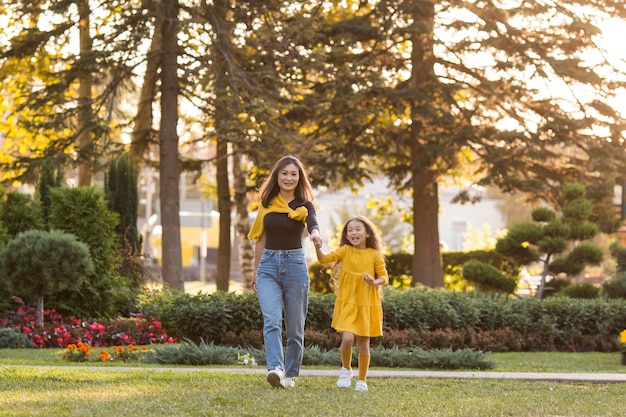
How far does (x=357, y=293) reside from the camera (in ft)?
32.3

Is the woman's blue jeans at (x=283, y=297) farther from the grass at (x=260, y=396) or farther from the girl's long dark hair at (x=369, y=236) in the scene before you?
the girl's long dark hair at (x=369, y=236)

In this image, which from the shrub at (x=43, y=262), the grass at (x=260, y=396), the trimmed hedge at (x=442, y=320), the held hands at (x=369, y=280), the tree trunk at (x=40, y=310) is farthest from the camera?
the tree trunk at (x=40, y=310)

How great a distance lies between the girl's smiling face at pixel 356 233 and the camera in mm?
9867

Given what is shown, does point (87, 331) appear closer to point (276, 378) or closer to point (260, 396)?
point (276, 378)

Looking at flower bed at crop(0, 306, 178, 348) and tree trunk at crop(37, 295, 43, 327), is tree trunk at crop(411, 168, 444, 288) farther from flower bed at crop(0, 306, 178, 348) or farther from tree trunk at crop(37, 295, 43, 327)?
tree trunk at crop(37, 295, 43, 327)

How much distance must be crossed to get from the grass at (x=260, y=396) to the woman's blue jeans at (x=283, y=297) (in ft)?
0.98

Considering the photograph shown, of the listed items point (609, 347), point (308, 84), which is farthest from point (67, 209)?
point (609, 347)

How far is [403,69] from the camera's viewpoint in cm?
2686

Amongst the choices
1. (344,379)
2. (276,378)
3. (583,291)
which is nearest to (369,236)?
(344,379)

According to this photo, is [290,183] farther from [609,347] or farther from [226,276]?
[226,276]

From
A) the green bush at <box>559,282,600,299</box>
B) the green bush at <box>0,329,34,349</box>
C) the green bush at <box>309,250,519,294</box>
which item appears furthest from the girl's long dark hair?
the green bush at <box>309,250,519,294</box>

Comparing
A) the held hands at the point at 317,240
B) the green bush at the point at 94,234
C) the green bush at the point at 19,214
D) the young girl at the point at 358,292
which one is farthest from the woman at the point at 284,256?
the green bush at the point at 19,214

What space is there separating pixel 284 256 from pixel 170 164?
1385cm

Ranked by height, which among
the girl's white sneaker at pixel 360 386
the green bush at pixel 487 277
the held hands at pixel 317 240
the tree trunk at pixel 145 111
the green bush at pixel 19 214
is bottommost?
the girl's white sneaker at pixel 360 386
